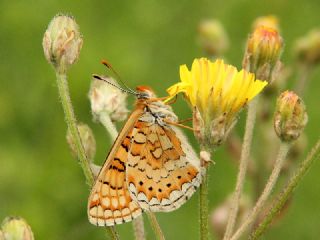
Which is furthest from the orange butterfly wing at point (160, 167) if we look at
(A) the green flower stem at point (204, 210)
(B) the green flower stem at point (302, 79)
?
(B) the green flower stem at point (302, 79)

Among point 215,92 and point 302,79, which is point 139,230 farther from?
point 302,79

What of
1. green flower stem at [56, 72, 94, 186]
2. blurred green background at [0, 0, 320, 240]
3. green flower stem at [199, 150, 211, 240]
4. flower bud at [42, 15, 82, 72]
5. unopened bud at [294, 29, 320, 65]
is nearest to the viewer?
green flower stem at [199, 150, 211, 240]

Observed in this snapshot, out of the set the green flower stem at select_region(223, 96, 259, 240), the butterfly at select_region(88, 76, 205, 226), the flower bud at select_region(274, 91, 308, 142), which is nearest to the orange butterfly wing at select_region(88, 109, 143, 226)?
the butterfly at select_region(88, 76, 205, 226)

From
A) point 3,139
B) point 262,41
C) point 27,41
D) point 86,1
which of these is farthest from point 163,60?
point 262,41

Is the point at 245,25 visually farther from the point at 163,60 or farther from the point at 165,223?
the point at 165,223

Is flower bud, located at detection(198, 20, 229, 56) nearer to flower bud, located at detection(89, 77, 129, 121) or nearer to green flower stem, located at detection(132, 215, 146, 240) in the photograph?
flower bud, located at detection(89, 77, 129, 121)
